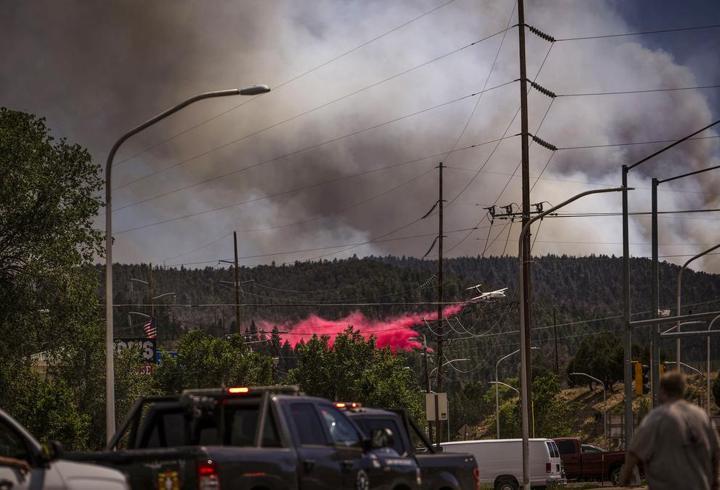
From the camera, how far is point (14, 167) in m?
50.1

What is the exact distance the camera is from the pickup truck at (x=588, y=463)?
58.6 metres

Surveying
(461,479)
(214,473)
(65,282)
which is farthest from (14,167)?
(214,473)

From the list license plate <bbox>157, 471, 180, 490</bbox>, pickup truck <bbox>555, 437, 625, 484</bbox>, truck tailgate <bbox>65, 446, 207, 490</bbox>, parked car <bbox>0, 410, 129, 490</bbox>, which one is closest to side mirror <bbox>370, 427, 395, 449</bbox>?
truck tailgate <bbox>65, 446, 207, 490</bbox>

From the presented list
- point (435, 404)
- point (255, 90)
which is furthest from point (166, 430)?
point (435, 404)

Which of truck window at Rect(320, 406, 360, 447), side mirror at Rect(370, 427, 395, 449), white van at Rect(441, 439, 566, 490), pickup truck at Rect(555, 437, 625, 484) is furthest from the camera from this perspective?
pickup truck at Rect(555, 437, 625, 484)

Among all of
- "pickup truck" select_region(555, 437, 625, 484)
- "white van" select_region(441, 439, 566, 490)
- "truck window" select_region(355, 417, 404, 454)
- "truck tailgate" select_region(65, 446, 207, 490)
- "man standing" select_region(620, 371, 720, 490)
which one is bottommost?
"pickup truck" select_region(555, 437, 625, 484)

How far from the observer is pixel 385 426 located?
19.7 m

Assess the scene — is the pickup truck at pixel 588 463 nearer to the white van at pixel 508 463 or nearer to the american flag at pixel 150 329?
the white van at pixel 508 463

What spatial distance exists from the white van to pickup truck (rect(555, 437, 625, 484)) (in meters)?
8.23

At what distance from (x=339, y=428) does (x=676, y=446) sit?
578cm

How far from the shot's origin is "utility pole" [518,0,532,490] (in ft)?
135

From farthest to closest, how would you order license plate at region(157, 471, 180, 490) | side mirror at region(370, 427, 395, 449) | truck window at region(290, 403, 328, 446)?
side mirror at region(370, 427, 395, 449) < truck window at region(290, 403, 328, 446) < license plate at region(157, 471, 180, 490)

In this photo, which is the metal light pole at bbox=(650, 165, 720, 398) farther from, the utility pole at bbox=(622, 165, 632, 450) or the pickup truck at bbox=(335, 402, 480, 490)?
the pickup truck at bbox=(335, 402, 480, 490)

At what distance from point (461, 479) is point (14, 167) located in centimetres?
3411
